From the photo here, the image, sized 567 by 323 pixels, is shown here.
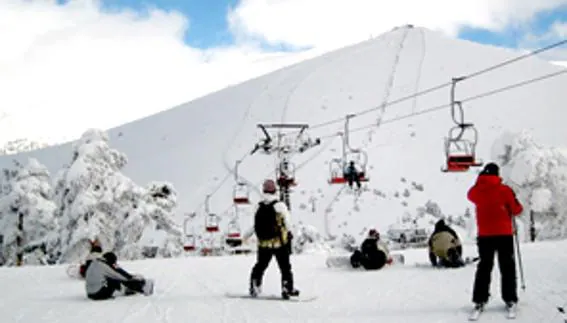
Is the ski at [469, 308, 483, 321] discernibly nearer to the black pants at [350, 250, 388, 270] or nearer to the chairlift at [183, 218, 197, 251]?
the black pants at [350, 250, 388, 270]

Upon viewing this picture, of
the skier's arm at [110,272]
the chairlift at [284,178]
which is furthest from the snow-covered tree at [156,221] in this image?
the skier's arm at [110,272]

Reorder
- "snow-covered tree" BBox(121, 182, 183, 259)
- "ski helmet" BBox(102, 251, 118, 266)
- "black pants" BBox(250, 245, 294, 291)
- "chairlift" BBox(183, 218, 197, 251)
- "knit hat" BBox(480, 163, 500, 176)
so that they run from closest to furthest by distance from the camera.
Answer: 1. "knit hat" BBox(480, 163, 500, 176)
2. "black pants" BBox(250, 245, 294, 291)
3. "ski helmet" BBox(102, 251, 118, 266)
4. "snow-covered tree" BBox(121, 182, 183, 259)
5. "chairlift" BBox(183, 218, 197, 251)

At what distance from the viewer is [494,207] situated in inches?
303

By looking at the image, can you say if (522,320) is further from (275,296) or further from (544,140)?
(544,140)

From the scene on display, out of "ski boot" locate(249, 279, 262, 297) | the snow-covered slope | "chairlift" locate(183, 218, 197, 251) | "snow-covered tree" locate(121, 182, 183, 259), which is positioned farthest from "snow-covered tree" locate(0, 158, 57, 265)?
"ski boot" locate(249, 279, 262, 297)

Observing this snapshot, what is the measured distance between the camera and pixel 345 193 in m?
55.3

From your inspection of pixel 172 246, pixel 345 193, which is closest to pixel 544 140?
pixel 345 193

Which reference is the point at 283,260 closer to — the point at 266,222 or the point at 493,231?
the point at 266,222

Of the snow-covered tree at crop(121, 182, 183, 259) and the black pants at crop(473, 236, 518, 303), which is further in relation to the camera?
the snow-covered tree at crop(121, 182, 183, 259)

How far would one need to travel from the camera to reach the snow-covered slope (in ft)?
180

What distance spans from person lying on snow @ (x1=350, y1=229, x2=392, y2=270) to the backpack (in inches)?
180

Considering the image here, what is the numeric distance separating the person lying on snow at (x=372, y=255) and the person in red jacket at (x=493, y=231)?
19.6 feet

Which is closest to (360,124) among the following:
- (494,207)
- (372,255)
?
(372,255)

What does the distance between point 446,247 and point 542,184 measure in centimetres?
2631
